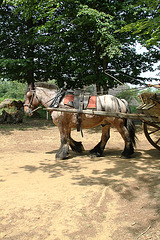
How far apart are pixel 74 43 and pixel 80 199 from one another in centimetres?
1095

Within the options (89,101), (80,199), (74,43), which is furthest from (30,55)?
(80,199)

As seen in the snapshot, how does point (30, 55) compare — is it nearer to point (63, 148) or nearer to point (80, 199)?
point (63, 148)

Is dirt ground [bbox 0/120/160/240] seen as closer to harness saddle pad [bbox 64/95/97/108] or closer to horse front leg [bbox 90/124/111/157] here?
horse front leg [bbox 90/124/111/157]

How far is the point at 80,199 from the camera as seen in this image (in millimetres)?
3428

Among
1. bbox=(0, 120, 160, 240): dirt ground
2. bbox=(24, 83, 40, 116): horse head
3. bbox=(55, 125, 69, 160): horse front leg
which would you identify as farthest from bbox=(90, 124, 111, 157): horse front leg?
bbox=(24, 83, 40, 116): horse head

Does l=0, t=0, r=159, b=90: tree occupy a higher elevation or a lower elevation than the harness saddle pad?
higher

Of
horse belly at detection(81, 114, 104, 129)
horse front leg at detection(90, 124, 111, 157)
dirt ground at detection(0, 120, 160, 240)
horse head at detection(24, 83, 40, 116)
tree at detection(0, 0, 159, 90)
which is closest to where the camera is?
dirt ground at detection(0, 120, 160, 240)

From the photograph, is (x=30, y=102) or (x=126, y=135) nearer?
(x=126, y=135)

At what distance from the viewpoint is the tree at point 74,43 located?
35.9ft

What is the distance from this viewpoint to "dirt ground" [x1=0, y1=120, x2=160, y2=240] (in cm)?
262

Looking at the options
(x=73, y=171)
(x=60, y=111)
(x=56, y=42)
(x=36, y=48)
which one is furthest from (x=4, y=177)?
(x=36, y=48)

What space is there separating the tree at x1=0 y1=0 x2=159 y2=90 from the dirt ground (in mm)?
7266

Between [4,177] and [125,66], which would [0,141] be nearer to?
[4,177]

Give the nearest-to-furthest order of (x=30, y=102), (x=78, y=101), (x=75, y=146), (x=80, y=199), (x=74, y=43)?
(x=80, y=199) → (x=78, y=101) → (x=30, y=102) → (x=75, y=146) → (x=74, y=43)
